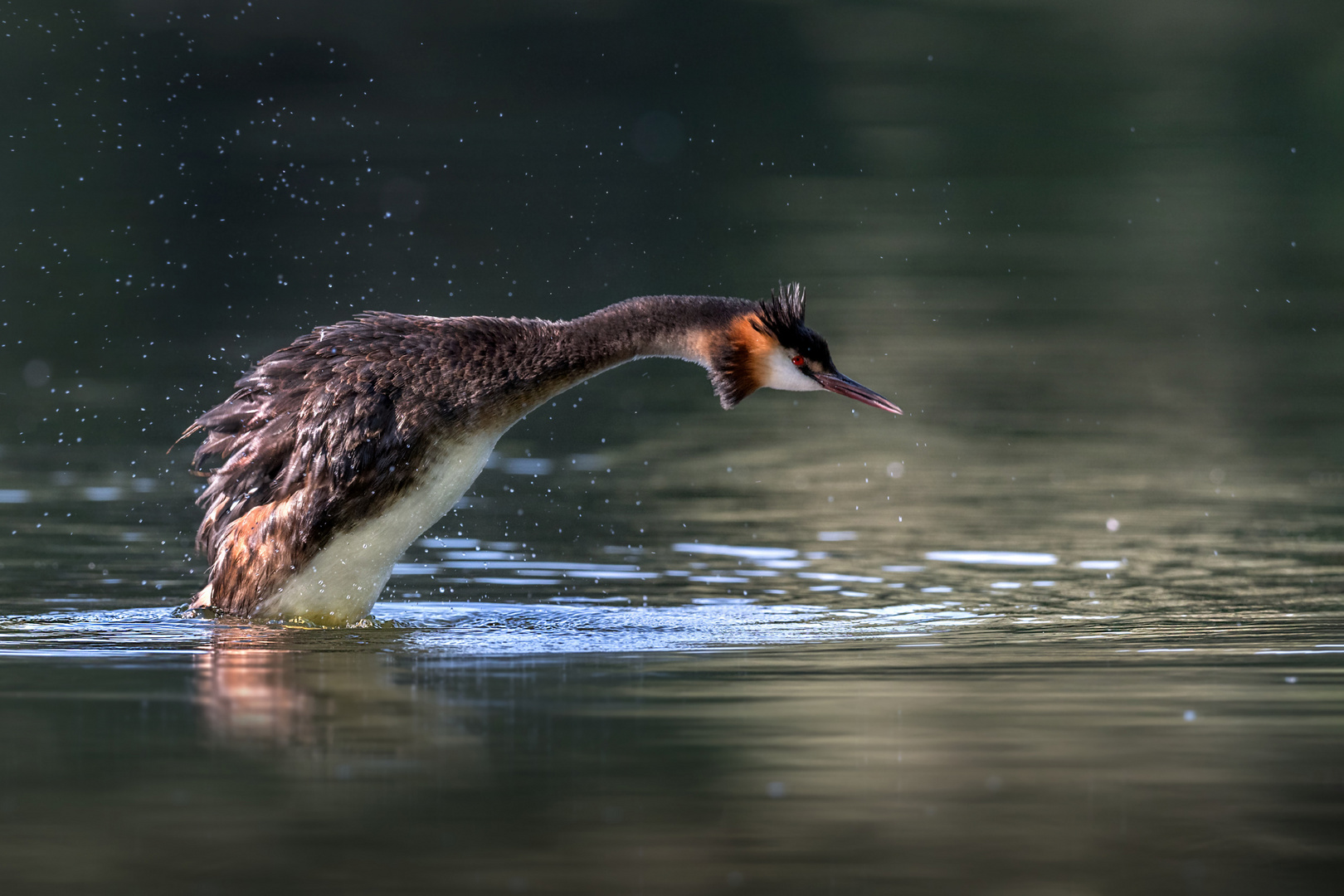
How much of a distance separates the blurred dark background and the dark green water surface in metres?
0.11

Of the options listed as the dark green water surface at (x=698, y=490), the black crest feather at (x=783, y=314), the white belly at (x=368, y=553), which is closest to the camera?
the dark green water surface at (x=698, y=490)

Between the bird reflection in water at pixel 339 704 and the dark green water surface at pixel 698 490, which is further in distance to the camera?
Answer: the bird reflection in water at pixel 339 704

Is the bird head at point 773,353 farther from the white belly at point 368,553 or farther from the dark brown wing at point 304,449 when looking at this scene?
the dark brown wing at point 304,449

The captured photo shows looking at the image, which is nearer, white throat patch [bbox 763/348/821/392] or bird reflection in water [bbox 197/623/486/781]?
bird reflection in water [bbox 197/623/486/781]

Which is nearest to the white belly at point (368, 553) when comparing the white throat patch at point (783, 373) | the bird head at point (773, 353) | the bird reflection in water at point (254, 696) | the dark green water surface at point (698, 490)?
the dark green water surface at point (698, 490)

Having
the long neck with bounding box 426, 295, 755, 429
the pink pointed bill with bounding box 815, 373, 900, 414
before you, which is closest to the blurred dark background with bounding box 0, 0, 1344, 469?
the pink pointed bill with bounding box 815, 373, 900, 414

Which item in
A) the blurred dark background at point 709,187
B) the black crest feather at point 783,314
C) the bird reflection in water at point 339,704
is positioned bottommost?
the bird reflection in water at point 339,704

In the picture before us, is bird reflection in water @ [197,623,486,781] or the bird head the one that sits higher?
the bird head

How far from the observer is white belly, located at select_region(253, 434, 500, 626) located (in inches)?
377

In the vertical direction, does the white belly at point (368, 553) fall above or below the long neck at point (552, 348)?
below

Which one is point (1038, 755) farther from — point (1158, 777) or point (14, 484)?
point (14, 484)

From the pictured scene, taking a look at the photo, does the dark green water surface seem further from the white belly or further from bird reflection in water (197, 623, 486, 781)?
the white belly

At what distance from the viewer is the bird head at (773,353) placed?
9938mm

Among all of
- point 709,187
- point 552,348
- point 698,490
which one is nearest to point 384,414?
point 552,348
